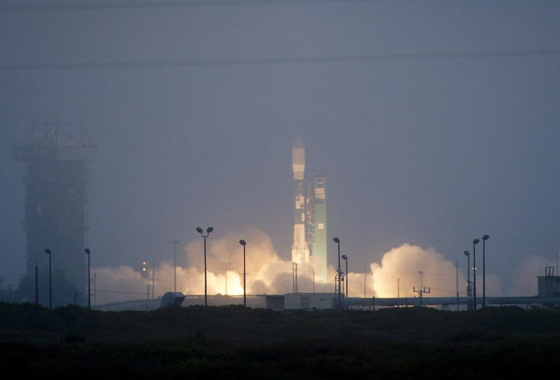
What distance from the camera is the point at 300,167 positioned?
16325 centimetres

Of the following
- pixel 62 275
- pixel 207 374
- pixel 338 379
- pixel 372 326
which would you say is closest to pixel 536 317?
pixel 372 326

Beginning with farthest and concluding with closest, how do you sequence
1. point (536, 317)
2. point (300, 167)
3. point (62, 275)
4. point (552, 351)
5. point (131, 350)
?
point (300, 167), point (62, 275), point (536, 317), point (131, 350), point (552, 351)

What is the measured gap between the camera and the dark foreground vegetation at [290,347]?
27656mm

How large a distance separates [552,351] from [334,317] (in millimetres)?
27287

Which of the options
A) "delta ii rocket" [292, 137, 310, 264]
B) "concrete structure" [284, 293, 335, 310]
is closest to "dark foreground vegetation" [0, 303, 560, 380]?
"concrete structure" [284, 293, 335, 310]

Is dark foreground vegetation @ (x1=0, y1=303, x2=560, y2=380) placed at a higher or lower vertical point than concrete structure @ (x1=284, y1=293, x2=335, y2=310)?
higher

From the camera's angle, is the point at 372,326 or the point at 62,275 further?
the point at 62,275

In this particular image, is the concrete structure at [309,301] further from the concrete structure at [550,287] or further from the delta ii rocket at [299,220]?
the delta ii rocket at [299,220]

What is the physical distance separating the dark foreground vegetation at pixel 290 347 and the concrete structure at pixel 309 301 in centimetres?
2002

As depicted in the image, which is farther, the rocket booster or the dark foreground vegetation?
the rocket booster

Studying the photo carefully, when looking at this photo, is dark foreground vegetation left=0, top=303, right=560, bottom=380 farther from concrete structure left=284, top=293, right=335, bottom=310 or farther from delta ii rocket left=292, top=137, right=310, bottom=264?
delta ii rocket left=292, top=137, right=310, bottom=264

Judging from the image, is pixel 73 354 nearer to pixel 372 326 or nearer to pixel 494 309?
pixel 372 326

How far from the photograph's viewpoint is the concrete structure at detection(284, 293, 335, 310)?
7756 cm

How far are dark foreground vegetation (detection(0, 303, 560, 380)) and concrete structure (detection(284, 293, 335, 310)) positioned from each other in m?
20.0
